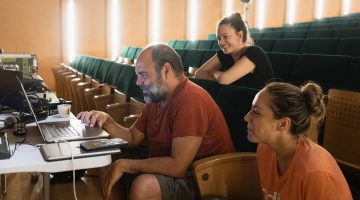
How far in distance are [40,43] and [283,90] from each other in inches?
279

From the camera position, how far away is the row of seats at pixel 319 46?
3.28 m

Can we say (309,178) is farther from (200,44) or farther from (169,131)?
(200,44)

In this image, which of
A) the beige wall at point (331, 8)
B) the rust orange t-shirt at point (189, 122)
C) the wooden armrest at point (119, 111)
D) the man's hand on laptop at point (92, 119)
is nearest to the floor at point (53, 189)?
the wooden armrest at point (119, 111)

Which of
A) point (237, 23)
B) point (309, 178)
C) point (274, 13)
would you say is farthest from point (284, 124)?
point (274, 13)

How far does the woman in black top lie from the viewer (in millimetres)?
2391

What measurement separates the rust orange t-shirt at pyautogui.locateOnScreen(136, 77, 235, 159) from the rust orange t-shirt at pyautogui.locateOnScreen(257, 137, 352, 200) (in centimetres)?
43

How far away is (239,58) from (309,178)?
1.50m

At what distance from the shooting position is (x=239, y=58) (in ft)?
8.14

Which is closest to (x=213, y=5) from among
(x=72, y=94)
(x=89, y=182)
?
(x=72, y=94)

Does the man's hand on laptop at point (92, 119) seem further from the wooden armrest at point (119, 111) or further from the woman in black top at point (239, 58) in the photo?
the wooden armrest at point (119, 111)

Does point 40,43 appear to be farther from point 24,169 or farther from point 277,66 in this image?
point 24,169

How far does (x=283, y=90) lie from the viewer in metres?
1.19

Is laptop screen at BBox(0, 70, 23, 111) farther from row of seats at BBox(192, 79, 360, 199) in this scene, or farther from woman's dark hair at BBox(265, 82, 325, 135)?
woman's dark hair at BBox(265, 82, 325, 135)

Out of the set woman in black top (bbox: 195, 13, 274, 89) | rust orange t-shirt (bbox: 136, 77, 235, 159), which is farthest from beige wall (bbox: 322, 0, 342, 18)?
rust orange t-shirt (bbox: 136, 77, 235, 159)
